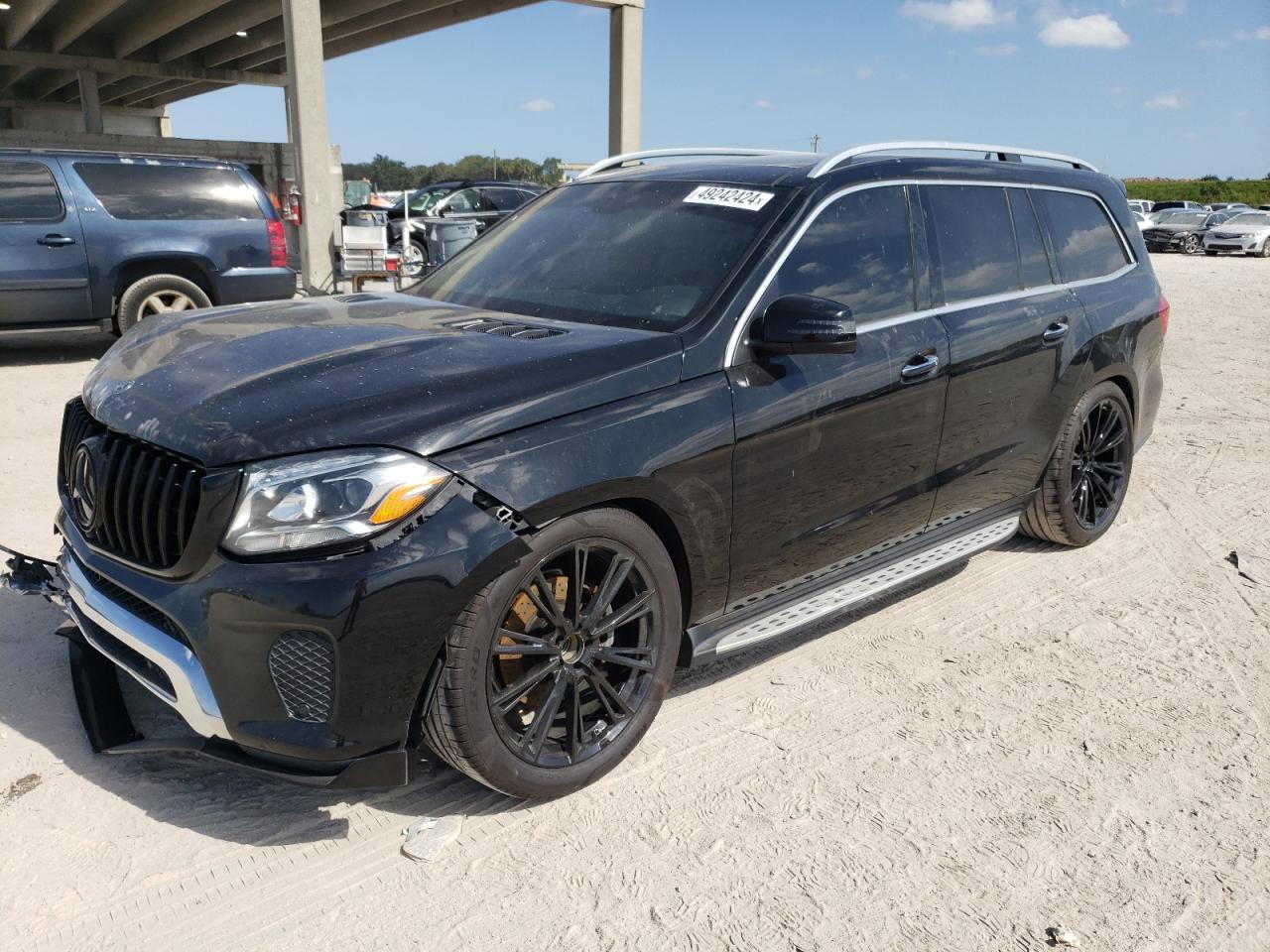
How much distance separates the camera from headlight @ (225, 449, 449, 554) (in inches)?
97.1

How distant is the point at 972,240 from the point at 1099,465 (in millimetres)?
1584

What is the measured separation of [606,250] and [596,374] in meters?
1.01

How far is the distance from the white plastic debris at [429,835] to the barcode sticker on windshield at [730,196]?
2.20 metres

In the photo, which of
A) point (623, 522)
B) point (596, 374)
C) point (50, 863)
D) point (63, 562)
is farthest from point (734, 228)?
point (50, 863)

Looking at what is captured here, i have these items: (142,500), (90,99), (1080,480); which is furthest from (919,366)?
(90,99)

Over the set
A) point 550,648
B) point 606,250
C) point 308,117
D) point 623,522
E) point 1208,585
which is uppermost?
point 308,117

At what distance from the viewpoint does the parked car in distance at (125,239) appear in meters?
8.89

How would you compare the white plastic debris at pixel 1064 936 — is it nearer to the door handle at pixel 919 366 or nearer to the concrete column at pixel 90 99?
the door handle at pixel 919 366

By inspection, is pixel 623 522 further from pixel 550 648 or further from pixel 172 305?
pixel 172 305

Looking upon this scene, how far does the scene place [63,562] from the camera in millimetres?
3096

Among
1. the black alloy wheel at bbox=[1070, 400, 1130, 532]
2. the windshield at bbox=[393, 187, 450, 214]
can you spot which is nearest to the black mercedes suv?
the black alloy wheel at bbox=[1070, 400, 1130, 532]

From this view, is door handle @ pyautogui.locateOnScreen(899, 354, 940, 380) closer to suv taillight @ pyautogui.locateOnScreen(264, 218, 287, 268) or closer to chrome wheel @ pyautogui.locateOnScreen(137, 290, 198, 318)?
chrome wheel @ pyautogui.locateOnScreen(137, 290, 198, 318)

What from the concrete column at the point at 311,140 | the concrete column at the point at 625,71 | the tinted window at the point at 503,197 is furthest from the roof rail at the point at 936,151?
the tinted window at the point at 503,197

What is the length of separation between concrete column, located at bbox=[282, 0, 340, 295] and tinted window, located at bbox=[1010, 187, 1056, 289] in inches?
453
